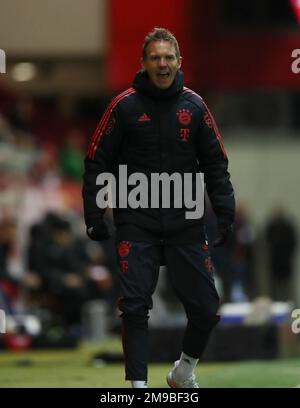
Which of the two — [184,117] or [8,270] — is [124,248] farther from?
[8,270]

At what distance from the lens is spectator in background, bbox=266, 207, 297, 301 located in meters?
27.5

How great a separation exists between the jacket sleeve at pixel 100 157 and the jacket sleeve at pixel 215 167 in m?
0.53

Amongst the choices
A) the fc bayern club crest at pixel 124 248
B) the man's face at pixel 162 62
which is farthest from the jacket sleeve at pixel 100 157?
the man's face at pixel 162 62

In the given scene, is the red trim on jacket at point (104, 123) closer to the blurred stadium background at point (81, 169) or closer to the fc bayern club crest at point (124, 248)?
the fc bayern club crest at point (124, 248)

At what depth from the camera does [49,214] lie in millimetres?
20578

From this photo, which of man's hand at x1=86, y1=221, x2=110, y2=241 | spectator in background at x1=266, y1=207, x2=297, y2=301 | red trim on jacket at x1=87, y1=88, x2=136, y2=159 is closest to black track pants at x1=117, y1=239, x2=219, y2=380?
man's hand at x1=86, y1=221, x2=110, y2=241

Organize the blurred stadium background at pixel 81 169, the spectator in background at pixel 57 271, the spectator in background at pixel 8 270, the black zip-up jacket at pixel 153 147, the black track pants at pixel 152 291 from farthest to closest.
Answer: the spectator in background at pixel 57 271 < the spectator in background at pixel 8 270 < the blurred stadium background at pixel 81 169 < the black zip-up jacket at pixel 153 147 < the black track pants at pixel 152 291

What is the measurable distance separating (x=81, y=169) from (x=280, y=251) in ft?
13.4

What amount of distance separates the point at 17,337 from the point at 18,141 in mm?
7249

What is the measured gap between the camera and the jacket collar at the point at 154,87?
950 cm

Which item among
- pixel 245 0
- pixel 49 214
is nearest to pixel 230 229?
pixel 49 214

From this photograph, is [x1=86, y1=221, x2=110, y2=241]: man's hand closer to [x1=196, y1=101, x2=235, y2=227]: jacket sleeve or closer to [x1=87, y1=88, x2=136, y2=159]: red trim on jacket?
[x1=87, y1=88, x2=136, y2=159]: red trim on jacket

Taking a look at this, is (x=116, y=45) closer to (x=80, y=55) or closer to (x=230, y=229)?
(x=80, y=55)

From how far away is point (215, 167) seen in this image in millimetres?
9664
